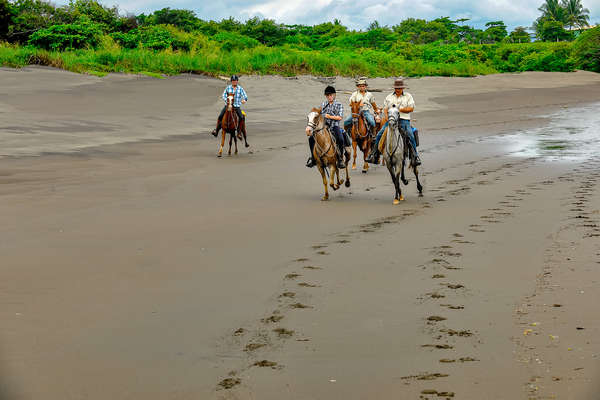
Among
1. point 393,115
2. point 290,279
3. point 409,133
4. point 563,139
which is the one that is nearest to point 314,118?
point 393,115

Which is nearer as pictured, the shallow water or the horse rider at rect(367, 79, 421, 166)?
the horse rider at rect(367, 79, 421, 166)

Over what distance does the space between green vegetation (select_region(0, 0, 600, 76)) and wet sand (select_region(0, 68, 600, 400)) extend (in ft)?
52.3

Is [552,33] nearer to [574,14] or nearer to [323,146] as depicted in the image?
[574,14]

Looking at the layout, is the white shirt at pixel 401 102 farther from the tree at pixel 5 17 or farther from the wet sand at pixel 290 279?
the tree at pixel 5 17

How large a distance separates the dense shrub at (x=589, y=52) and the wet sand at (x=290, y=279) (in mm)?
39804

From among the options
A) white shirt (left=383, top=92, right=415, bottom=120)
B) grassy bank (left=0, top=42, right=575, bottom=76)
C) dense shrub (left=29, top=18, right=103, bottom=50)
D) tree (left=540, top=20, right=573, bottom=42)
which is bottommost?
white shirt (left=383, top=92, right=415, bottom=120)

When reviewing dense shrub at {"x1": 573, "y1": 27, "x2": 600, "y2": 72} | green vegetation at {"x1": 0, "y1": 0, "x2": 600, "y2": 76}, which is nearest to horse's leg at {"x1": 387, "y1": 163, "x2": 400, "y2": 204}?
green vegetation at {"x1": 0, "y1": 0, "x2": 600, "y2": 76}

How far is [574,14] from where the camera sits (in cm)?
11188

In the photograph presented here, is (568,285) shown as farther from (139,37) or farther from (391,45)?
(391,45)

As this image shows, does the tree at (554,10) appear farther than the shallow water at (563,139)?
Yes

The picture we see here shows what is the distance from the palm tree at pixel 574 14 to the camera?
109312 mm

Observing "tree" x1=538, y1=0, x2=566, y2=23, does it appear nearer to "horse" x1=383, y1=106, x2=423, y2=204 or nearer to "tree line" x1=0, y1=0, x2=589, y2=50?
"tree line" x1=0, y1=0, x2=589, y2=50

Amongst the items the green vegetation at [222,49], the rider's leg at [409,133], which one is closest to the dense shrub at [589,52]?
the green vegetation at [222,49]

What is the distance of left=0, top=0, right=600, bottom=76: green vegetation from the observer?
32.2 m
